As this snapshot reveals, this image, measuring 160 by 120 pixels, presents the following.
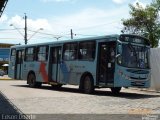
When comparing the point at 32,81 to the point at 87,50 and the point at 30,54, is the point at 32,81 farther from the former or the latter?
the point at 87,50

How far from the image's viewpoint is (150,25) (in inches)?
1913

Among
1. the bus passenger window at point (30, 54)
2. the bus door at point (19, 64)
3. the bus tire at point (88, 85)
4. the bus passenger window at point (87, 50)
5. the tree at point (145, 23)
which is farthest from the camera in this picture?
the tree at point (145, 23)

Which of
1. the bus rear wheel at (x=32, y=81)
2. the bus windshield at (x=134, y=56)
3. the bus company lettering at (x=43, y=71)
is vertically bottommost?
the bus rear wheel at (x=32, y=81)

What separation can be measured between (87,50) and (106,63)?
1868 mm

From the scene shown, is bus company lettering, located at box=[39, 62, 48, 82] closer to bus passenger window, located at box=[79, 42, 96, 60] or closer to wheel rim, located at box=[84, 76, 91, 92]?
bus passenger window, located at box=[79, 42, 96, 60]

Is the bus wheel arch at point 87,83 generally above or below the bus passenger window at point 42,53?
below

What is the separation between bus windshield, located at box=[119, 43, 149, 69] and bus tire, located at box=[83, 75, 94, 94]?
2492mm

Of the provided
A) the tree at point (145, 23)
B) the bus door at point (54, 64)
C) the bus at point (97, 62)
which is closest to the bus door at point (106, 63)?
the bus at point (97, 62)

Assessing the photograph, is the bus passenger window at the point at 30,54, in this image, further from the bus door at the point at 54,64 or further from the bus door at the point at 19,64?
the bus door at the point at 54,64

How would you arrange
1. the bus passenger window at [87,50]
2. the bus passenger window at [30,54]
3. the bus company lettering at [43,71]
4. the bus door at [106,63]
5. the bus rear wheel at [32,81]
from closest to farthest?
the bus door at [106,63] < the bus passenger window at [87,50] < the bus company lettering at [43,71] < the bus rear wheel at [32,81] < the bus passenger window at [30,54]

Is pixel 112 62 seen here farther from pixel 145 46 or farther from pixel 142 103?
pixel 142 103

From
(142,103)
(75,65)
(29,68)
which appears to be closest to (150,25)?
(29,68)

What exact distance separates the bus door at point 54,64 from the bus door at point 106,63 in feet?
15.4

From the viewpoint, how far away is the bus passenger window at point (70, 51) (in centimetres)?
2453
